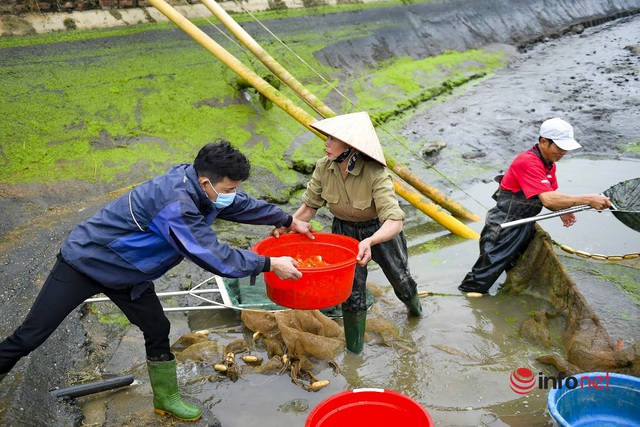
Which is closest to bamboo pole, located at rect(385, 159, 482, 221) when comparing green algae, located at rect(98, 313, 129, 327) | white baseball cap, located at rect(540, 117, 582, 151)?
white baseball cap, located at rect(540, 117, 582, 151)

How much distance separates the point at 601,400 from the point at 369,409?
55.9 inches

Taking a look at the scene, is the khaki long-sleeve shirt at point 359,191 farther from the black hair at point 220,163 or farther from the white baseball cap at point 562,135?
the white baseball cap at point 562,135

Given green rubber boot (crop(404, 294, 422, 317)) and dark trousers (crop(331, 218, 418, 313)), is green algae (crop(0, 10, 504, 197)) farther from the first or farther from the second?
dark trousers (crop(331, 218, 418, 313))

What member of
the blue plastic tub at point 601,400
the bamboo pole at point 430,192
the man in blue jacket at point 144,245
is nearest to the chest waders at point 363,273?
the man in blue jacket at point 144,245

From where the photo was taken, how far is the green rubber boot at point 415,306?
5512 mm

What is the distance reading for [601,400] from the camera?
3.69 metres

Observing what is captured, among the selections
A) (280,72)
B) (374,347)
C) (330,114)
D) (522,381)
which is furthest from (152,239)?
(280,72)

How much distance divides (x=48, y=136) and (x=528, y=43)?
1491 cm

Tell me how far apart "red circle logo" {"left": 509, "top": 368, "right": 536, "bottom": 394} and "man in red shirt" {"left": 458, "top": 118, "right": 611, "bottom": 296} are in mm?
1407

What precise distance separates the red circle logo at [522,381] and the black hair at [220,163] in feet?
8.70

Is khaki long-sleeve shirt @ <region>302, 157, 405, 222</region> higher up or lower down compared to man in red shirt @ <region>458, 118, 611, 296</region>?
higher up

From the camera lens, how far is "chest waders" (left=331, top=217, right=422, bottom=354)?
4809 millimetres

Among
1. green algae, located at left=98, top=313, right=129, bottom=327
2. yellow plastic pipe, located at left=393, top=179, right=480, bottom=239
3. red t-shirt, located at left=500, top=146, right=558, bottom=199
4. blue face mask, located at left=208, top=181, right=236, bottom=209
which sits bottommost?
yellow plastic pipe, located at left=393, top=179, right=480, bottom=239

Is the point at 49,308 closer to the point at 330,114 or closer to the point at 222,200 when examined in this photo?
the point at 222,200
